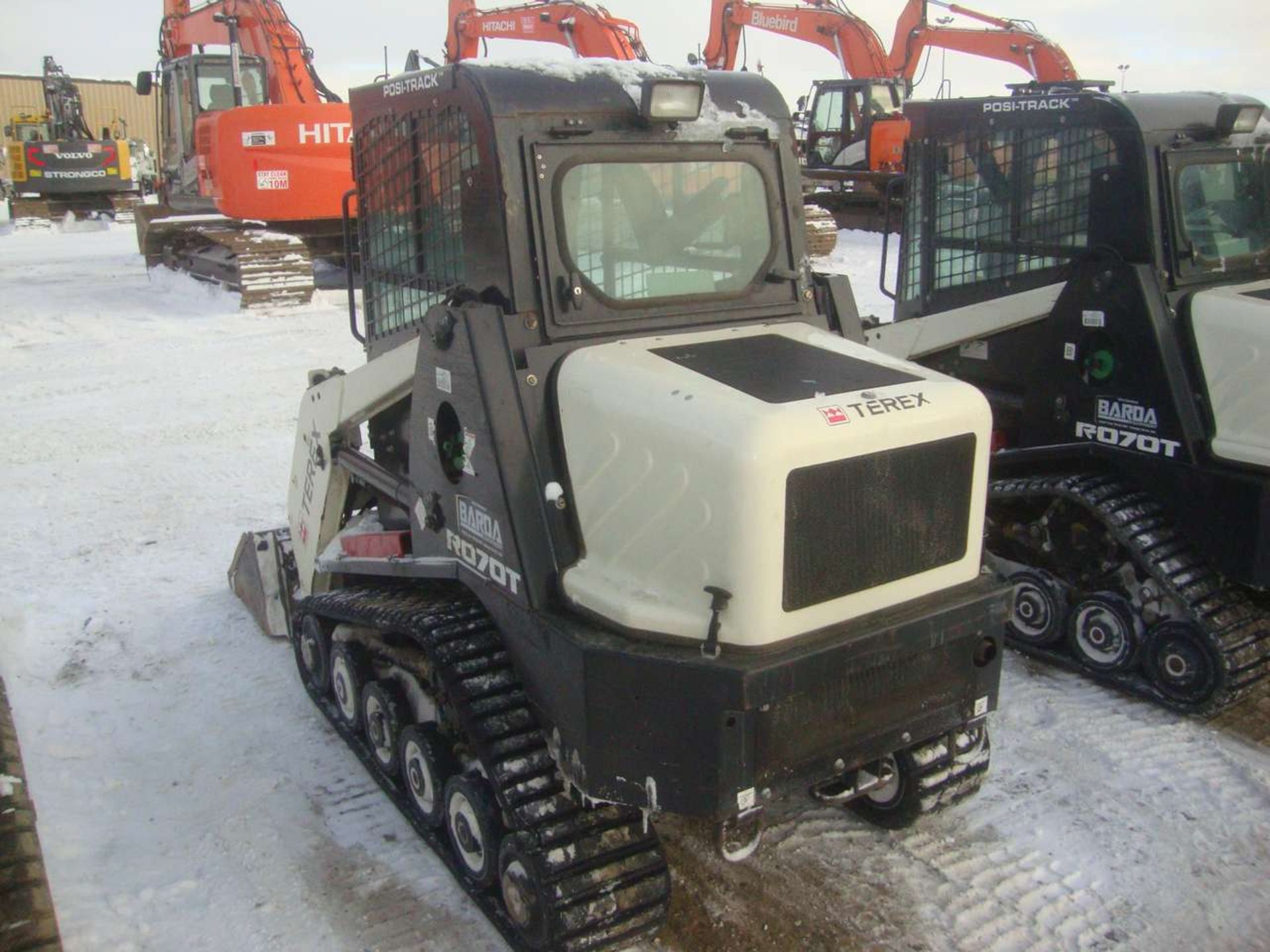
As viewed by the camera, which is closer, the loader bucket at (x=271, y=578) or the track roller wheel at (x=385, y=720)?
the track roller wheel at (x=385, y=720)

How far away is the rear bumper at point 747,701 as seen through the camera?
285cm

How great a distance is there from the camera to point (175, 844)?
148 inches

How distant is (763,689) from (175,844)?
2181 mm

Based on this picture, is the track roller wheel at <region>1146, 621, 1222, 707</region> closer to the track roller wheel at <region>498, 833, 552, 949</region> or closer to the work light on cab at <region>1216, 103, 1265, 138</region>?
the work light on cab at <region>1216, 103, 1265, 138</region>

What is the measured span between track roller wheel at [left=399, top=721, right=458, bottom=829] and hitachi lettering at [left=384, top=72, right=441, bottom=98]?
2.05 metres

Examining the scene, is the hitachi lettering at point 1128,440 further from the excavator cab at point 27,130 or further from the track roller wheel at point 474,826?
the excavator cab at point 27,130

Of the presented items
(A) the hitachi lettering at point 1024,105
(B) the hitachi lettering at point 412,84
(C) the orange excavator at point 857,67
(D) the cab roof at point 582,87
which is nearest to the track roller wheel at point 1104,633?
(A) the hitachi lettering at point 1024,105

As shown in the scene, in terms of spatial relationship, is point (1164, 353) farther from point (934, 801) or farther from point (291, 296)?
point (291, 296)

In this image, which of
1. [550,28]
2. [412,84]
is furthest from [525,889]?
[550,28]

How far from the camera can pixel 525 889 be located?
3104 millimetres

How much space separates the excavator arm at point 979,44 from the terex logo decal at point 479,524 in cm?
1659

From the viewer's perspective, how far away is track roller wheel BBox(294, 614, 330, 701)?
446cm

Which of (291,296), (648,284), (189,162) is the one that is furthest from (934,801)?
(189,162)

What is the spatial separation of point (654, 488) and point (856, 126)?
1848 cm
